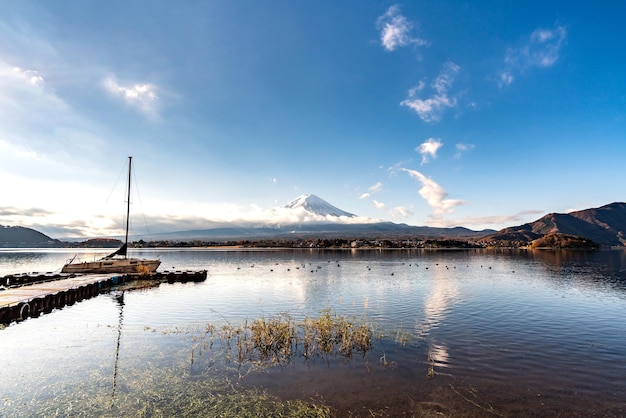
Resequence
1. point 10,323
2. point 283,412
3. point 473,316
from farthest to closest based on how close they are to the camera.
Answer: point 473,316, point 10,323, point 283,412

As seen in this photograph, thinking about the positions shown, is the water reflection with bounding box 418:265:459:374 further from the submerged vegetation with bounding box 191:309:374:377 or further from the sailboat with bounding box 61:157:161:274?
the sailboat with bounding box 61:157:161:274

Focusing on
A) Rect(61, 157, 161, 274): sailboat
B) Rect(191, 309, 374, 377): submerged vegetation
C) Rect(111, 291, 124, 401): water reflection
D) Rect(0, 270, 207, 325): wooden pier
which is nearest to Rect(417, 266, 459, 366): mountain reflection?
Rect(191, 309, 374, 377): submerged vegetation

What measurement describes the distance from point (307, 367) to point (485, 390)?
698 centimetres

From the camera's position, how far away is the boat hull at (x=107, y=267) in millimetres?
54250

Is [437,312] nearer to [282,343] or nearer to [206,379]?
[282,343]

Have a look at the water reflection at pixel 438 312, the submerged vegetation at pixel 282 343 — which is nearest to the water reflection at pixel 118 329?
the submerged vegetation at pixel 282 343

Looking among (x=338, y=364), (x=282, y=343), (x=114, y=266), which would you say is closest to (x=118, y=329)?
(x=282, y=343)

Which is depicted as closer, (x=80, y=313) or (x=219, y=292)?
(x=80, y=313)

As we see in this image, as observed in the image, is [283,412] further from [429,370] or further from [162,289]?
[162,289]

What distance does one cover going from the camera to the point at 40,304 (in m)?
28.4

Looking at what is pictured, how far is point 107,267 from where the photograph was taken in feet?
183

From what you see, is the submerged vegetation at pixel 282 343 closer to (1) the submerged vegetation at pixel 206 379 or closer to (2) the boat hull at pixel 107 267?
(1) the submerged vegetation at pixel 206 379

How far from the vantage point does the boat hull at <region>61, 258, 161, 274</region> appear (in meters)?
54.2

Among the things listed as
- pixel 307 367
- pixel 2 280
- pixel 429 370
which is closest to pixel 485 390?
pixel 429 370
